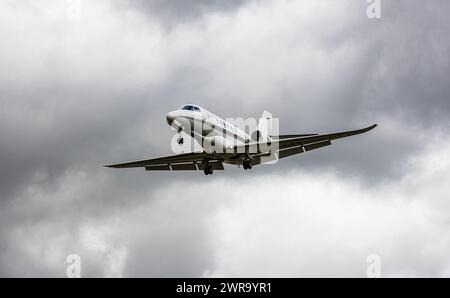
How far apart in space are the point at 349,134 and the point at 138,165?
885 inches

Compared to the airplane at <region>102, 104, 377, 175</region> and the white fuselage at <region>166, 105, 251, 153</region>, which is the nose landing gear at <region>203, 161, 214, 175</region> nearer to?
the airplane at <region>102, 104, 377, 175</region>

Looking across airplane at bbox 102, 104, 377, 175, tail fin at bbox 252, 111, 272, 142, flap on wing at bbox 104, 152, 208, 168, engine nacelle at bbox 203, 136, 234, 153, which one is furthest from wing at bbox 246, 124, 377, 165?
tail fin at bbox 252, 111, 272, 142

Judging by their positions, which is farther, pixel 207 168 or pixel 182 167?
pixel 182 167

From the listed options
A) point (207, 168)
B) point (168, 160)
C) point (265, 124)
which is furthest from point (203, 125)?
point (265, 124)

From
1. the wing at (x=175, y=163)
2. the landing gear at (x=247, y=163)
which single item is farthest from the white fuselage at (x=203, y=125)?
the wing at (x=175, y=163)

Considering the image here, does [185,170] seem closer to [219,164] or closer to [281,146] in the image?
[219,164]

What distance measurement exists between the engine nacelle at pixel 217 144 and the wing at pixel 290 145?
1931 mm

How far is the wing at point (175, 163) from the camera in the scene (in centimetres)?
7175

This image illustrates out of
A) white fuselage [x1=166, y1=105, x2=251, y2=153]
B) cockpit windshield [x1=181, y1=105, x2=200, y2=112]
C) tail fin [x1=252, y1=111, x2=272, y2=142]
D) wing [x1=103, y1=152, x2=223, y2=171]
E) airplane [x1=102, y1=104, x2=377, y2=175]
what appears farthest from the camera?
tail fin [x1=252, y1=111, x2=272, y2=142]

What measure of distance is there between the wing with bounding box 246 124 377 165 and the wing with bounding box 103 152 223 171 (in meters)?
4.25

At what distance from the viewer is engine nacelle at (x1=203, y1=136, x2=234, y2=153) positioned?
2648 inches

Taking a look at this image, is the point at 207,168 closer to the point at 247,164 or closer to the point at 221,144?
the point at 247,164

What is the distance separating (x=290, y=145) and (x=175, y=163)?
12.4 metres

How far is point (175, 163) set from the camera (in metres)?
75.6
